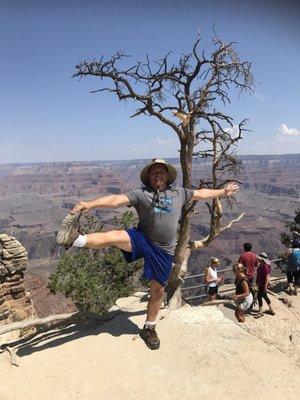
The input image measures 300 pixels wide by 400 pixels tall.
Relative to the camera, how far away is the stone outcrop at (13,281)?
61.0 feet

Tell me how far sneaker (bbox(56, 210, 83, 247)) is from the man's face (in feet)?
4.26

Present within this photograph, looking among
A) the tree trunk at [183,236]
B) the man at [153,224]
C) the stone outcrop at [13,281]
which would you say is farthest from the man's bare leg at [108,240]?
the stone outcrop at [13,281]

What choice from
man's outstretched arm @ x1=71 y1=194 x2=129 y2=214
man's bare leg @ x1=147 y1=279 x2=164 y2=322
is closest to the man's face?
man's outstretched arm @ x1=71 y1=194 x2=129 y2=214

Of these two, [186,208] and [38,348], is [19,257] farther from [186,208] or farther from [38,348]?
[38,348]

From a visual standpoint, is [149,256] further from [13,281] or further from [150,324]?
[13,281]

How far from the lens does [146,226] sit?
584 centimetres

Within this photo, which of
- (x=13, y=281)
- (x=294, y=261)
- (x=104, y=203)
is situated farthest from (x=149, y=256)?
(x=13, y=281)

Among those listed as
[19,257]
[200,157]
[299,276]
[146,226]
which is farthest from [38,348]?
[19,257]

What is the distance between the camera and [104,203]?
5367mm

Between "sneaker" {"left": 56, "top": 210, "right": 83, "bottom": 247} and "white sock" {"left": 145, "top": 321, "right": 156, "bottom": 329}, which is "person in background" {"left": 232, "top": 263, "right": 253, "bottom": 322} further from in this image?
"sneaker" {"left": 56, "top": 210, "right": 83, "bottom": 247}

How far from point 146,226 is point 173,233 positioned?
0.41 meters

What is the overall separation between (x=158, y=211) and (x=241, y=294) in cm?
373

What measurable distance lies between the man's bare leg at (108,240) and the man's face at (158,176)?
81cm

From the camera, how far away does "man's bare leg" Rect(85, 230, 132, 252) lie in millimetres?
5341
